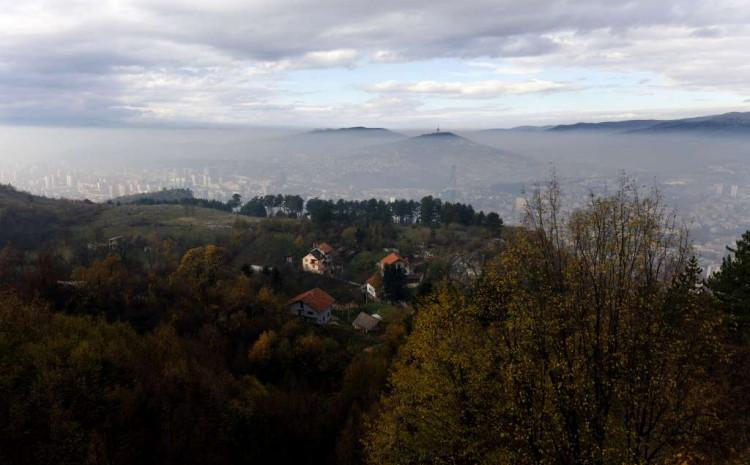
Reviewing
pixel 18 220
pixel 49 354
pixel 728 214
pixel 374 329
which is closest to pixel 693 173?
pixel 728 214

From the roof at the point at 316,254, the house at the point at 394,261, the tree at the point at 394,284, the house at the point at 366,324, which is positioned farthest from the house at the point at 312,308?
the roof at the point at 316,254

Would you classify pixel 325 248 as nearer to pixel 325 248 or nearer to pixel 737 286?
pixel 325 248

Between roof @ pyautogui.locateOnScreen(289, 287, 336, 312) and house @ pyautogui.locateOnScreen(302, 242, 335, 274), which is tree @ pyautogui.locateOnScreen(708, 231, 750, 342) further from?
house @ pyautogui.locateOnScreen(302, 242, 335, 274)

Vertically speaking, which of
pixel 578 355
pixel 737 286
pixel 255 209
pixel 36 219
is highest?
pixel 578 355

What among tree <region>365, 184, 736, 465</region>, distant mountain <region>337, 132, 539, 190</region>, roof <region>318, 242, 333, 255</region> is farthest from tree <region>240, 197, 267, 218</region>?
tree <region>365, 184, 736, 465</region>

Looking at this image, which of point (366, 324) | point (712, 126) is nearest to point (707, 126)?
point (712, 126)

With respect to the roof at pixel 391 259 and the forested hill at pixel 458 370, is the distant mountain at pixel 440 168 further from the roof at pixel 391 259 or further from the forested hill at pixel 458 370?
the forested hill at pixel 458 370
